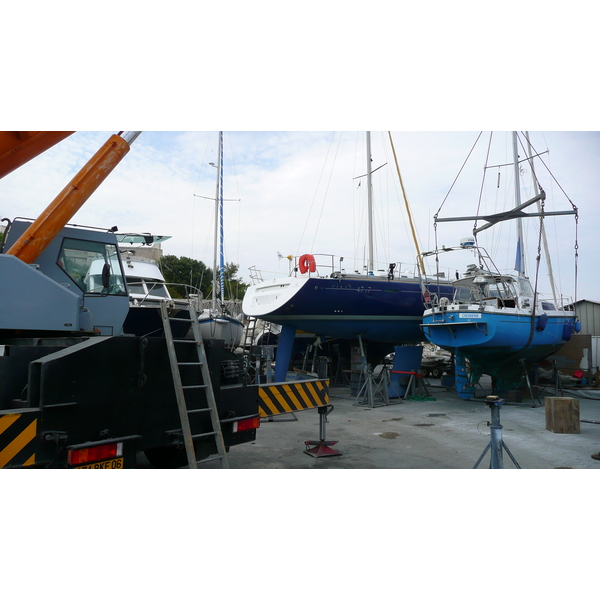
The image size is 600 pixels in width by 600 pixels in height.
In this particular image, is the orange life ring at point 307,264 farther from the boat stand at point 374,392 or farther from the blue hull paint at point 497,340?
the blue hull paint at point 497,340

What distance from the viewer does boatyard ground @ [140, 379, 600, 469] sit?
525 centimetres

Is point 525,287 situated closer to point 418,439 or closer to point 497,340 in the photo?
point 497,340

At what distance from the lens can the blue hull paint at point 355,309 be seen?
10.8m

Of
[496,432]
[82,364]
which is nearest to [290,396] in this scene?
[496,432]

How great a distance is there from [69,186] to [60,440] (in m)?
2.73

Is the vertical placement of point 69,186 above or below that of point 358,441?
above

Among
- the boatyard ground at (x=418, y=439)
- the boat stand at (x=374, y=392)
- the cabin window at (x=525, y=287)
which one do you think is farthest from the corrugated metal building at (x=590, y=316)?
the boat stand at (x=374, y=392)

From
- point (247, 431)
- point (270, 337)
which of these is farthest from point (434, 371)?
point (247, 431)

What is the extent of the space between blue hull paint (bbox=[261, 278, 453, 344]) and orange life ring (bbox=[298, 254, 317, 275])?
1.22ft

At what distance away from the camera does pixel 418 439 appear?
6438 mm

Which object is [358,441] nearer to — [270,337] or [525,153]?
[270,337]

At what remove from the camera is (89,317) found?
14.4 ft

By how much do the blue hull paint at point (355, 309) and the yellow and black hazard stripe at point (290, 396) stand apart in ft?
17.9

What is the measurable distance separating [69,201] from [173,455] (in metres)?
2.66
